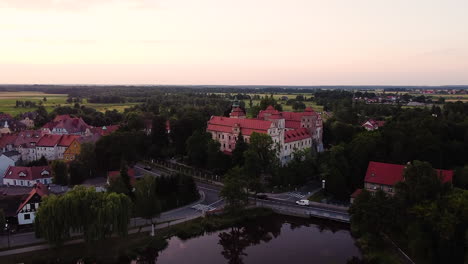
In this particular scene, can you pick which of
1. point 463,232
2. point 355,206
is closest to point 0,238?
point 355,206

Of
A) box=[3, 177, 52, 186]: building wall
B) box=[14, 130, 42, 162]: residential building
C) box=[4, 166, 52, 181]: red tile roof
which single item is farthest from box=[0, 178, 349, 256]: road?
box=[14, 130, 42, 162]: residential building

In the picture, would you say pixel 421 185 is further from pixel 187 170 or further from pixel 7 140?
pixel 7 140

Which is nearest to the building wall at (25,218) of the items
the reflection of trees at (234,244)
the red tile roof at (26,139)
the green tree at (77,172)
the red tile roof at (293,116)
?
the green tree at (77,172)

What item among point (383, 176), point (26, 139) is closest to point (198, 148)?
point (383, 176)

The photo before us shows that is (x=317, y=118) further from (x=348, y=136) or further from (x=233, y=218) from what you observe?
(x=233, y=218)

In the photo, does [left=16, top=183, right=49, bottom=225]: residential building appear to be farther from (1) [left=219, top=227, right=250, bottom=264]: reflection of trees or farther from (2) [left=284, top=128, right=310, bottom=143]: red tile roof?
(2) [left=284, top=128, right=310, bottom=143]: red tile roof
